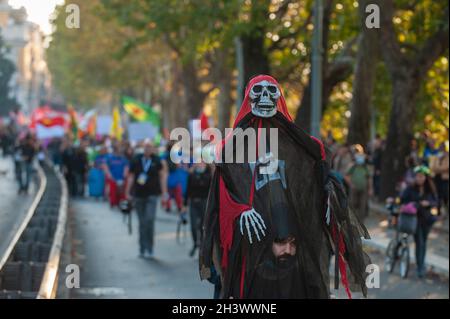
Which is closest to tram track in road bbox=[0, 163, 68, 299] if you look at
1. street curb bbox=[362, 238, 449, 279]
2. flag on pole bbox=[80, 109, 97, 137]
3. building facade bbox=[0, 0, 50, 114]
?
street curb bbox=[362, 238, 449, 279]

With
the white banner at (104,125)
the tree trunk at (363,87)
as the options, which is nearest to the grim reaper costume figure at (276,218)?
the tree trunk at (363,87)

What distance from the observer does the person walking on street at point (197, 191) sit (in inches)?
703

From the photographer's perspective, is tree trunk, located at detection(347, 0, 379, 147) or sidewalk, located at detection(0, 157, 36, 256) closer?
sidewalk, located at detection(0, 157, 36, 256)

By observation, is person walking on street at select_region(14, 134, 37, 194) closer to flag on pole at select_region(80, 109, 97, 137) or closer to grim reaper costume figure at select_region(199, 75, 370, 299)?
grim reaper costume figure at select_region(199, 75, 370, 299)

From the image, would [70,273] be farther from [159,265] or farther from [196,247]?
[196,247]

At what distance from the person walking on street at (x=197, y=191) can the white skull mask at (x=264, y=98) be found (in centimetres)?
1061

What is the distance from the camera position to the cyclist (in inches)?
643

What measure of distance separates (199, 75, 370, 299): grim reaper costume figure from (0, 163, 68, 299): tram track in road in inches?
105

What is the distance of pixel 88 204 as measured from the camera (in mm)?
32688

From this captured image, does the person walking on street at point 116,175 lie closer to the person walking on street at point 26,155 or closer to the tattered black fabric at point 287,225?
the person walking on street at point 26,155

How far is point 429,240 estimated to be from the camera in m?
22.5

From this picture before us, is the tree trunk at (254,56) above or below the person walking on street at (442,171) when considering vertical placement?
above
